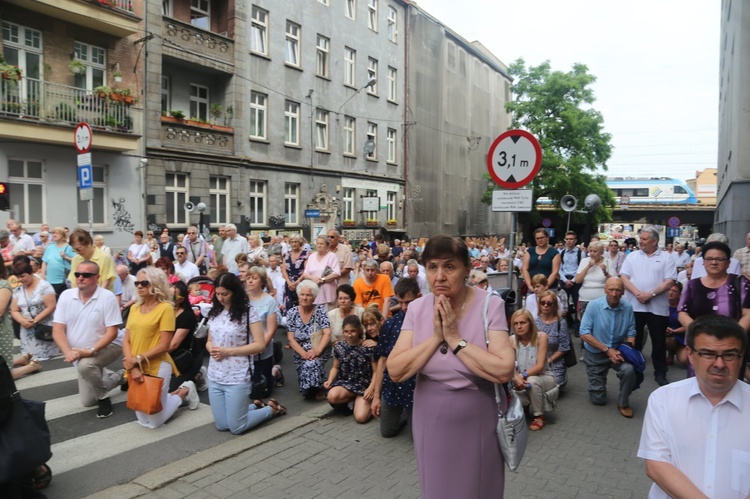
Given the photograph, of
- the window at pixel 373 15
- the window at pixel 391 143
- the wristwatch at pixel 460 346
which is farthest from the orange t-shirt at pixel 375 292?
the window at pixel 373 15

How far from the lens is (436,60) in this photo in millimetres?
38312

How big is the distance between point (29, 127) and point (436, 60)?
28.5 metres

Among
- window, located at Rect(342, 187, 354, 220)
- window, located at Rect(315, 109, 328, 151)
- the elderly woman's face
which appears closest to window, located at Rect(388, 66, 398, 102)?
window, located at Rect(315, 109, 328, 151)

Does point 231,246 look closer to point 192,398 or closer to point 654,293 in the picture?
point 192,398

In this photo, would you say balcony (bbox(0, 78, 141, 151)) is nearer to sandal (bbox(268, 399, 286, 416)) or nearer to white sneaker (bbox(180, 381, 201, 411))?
white sneaker (bbox(180, 381, 201, 411))

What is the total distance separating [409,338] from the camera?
292 cm

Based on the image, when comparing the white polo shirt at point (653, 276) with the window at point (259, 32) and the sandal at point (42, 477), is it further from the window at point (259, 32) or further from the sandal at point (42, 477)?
the window at point (259, 32)

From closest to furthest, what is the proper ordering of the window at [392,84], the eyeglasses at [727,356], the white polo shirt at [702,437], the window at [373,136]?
the white polo shirt at [702,437], the eyeglasses at [727,356], the window at [373,136], the window at [392,84]

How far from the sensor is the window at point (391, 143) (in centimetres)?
3412

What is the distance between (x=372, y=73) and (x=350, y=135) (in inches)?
172

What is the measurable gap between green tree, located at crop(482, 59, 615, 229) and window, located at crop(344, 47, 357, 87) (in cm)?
1474

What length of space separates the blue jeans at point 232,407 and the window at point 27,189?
562 inches

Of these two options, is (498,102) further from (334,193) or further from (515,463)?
(515,463)

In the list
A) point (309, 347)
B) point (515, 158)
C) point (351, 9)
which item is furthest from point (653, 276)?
point (351, 9)
